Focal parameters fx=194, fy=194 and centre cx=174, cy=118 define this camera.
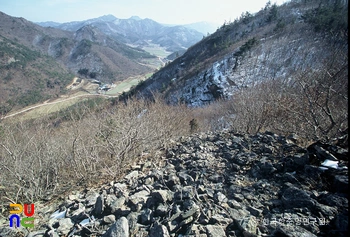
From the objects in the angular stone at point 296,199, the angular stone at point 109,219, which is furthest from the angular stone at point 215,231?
the angular stone at point 109,219

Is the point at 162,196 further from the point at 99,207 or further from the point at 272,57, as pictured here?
the point at 272,57

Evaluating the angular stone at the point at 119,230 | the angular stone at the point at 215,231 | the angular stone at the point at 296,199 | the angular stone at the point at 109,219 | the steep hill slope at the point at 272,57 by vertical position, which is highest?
the steep hill slope at the point at 272,57

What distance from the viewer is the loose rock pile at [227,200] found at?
250 centimetres

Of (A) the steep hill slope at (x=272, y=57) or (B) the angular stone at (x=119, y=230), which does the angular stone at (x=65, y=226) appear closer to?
(B) the angular stone at (x=119, y=230)

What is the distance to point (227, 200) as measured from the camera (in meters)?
3.12

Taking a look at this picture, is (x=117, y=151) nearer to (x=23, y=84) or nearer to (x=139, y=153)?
(x=139, y=153)

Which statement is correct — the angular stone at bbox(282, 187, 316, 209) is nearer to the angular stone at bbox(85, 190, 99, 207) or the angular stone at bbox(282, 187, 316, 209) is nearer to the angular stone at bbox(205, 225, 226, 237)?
the angular stone at bbox(205, 225, 226, 237)

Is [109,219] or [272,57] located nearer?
[109,219]

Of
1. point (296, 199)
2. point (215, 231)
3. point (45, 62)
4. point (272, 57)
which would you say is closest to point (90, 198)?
point (215, 231)

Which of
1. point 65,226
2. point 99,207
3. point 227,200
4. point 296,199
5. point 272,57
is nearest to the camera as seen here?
point 296,199

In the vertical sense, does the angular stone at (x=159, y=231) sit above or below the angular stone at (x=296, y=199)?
below

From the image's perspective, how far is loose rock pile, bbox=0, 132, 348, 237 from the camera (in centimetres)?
250

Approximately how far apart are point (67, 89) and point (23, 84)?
14949 mm

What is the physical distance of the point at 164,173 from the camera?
4434 millimetres
